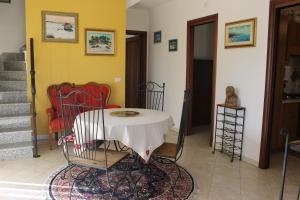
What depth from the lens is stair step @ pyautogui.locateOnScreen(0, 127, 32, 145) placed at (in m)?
3.90

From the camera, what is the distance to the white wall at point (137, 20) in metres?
6.25

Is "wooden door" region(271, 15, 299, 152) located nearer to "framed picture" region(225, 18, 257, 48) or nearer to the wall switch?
"framed picture" region(225, 18, 257, 48)

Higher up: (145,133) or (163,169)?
(145,133)

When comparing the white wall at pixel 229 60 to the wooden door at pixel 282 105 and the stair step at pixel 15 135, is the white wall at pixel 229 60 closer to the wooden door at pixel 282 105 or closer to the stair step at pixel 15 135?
the wooden door at pixel 282 105

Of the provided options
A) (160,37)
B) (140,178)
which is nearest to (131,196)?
(140,178)

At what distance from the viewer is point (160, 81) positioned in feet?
20.2

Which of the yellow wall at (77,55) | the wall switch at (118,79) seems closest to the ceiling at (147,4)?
the yellow wall at (77,55)

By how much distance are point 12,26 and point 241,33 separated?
4.68m

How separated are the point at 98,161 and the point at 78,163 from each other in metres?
0.19

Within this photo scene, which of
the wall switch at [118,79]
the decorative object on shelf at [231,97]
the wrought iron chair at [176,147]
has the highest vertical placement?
the wall switch at [118,79]

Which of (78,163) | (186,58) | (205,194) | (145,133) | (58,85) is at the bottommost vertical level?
(205,194)

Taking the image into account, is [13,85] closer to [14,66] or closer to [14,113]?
[14,66]

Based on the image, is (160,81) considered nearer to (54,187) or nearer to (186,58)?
(186,58)

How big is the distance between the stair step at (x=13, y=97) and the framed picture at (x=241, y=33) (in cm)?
348
